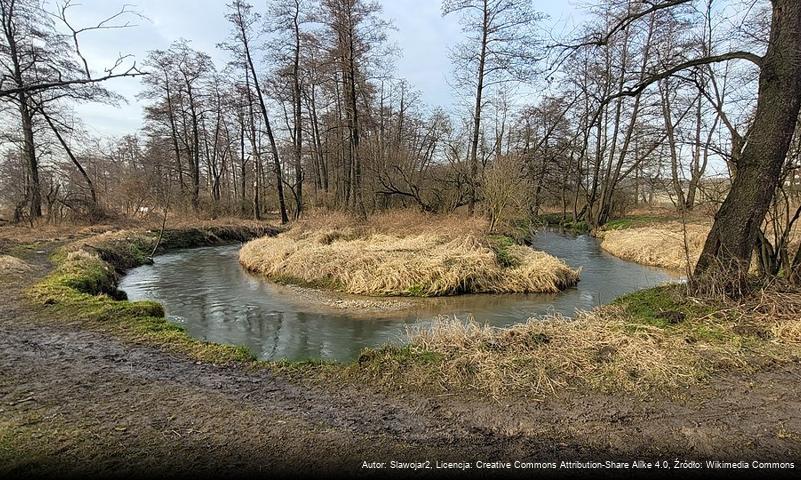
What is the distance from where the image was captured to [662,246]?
16109 millimetres

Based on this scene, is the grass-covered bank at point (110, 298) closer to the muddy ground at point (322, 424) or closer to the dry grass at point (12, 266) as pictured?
the dry grass at point (12, 266)

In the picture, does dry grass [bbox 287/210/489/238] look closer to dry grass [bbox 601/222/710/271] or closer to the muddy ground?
dry grass [bbox 601/222/710/271]

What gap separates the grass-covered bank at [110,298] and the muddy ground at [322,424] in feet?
2.99

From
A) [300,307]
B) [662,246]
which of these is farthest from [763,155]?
[662,246]

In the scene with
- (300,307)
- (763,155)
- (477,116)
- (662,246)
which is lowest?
(300,307)

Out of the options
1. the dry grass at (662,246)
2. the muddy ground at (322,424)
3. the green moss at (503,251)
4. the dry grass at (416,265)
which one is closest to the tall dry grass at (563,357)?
the muddy ground at (322,424)

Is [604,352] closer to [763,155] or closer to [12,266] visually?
[763,155]

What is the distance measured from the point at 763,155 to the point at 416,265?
7.57 m

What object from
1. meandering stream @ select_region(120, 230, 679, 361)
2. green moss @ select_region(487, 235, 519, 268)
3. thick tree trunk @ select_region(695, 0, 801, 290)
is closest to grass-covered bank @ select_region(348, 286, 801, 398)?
thick tree trunk @ select_region(695, 0, 801, 290)

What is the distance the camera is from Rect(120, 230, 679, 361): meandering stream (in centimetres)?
764

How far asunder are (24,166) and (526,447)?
27.1 m

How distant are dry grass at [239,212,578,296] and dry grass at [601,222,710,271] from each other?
484cm

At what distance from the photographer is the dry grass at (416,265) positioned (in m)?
11.6

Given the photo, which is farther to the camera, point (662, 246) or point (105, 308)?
point (662, 246)
